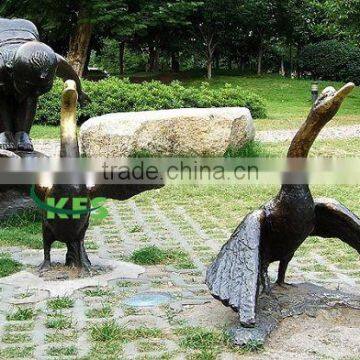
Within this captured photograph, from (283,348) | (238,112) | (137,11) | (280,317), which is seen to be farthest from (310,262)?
(137,11)

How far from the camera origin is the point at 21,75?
19.7ft

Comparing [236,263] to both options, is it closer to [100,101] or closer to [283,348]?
[283,348]

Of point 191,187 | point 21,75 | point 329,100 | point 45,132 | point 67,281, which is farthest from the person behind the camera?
point 45,132

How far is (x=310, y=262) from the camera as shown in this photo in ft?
17.9

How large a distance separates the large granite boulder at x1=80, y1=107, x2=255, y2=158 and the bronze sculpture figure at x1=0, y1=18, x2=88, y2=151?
266 cm

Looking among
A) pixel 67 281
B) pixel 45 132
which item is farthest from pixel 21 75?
pixel 45 132

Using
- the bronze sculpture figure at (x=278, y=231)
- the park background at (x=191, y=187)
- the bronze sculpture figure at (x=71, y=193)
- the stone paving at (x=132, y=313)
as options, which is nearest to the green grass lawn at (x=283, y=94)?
the park background at (x=191, y=187)

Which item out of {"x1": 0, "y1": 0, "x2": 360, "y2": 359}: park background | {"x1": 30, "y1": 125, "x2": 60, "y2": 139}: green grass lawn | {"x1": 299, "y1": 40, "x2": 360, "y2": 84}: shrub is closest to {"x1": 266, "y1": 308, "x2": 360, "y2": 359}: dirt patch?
{"x1": 0, "y1": 0, "x2": 360, "y2": 359}: park background

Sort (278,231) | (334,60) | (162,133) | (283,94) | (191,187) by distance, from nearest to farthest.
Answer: (278,231) < (191,187) < (162,133) < (283,94) < (334,60)

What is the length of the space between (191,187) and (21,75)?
3488 mm

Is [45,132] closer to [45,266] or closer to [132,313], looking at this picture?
[45,266]

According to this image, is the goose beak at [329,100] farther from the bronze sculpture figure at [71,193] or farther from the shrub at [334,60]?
the shrub at [334,60]

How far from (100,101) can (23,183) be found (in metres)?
9.53

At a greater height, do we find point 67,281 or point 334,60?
point 334,60
